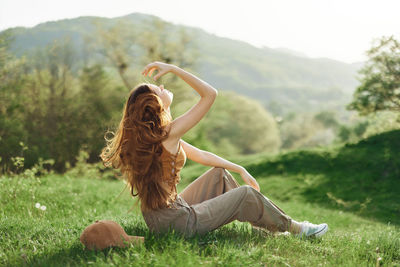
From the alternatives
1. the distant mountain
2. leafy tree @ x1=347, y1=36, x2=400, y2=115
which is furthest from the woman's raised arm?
the distant mountain

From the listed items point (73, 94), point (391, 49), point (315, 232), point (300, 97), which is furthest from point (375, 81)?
point (300, 97)

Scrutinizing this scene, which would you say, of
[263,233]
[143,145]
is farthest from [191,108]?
[263,233]

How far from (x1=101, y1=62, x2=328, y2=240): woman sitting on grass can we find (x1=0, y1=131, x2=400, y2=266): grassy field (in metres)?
0.17

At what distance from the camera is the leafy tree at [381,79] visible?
456 inches

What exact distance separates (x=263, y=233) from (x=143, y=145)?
153 cm

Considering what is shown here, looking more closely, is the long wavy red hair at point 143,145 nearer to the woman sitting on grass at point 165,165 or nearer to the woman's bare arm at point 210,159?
the woman sitting on grass at point 165,165

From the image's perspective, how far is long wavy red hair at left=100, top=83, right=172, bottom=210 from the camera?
3.20m

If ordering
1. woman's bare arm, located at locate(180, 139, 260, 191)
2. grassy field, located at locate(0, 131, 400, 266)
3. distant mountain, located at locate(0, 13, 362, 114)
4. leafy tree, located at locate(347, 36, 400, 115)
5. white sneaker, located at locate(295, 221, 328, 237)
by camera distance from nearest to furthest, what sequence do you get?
grassy field, located at locate(0, 131, 400, 266), white sneaker, located at locate(295, 221, 328, 237), woman's bare arm, located at locate(180, 139, 260, 191), leafy tree, located at locate(347, 36, 400, 115), distant mountain, located at locate(0, 13, 362, 114)

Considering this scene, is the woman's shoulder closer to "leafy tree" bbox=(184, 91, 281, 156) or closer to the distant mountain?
"leafy tree" bbox=(184, 91, 281, 156)

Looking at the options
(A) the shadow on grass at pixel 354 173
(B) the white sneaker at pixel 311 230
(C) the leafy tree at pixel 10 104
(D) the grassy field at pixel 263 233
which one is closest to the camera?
(D) the grassy field at pixel 263 233

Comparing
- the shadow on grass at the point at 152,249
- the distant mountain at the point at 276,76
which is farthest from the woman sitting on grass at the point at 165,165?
the distant mountain at the point at 276,76

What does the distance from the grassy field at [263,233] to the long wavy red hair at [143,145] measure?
15.6 inches

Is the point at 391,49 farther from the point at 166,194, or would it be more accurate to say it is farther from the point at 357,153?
the point at 166,194

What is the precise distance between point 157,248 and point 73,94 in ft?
58.5
